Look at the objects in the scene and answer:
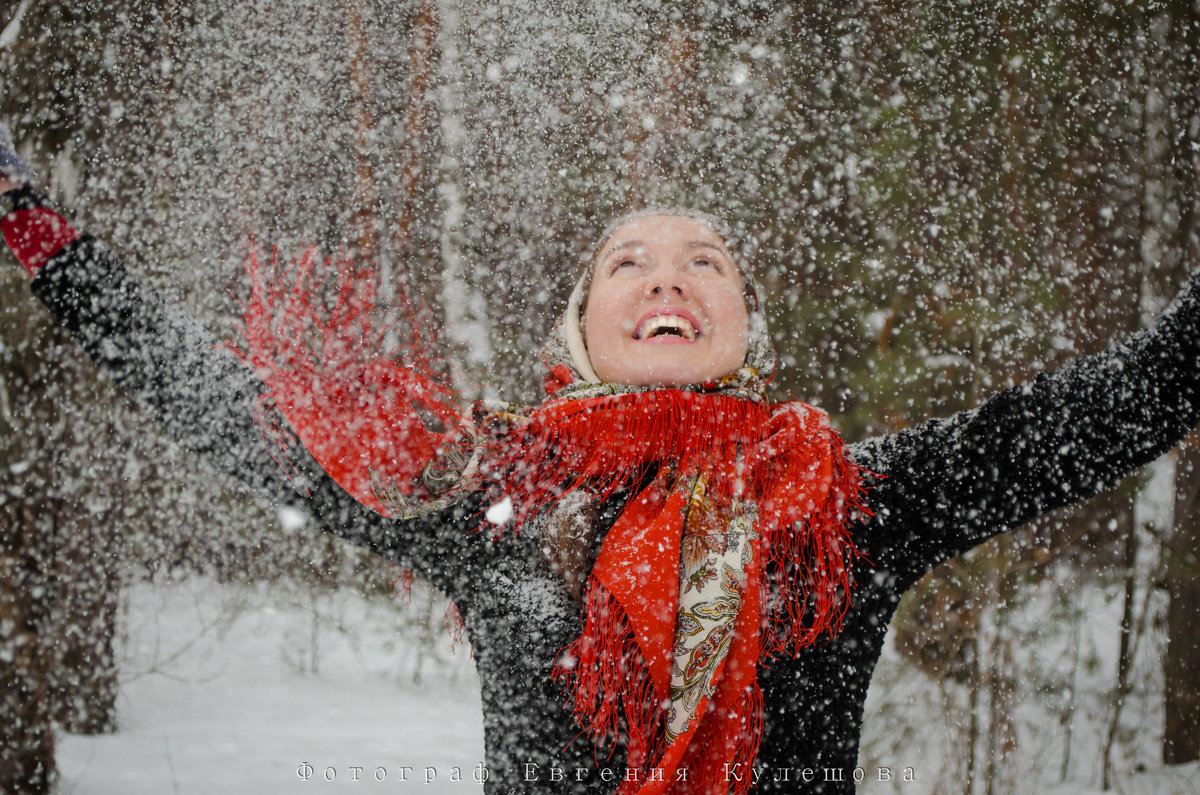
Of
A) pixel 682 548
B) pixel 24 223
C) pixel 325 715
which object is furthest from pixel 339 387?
pixel 325 715

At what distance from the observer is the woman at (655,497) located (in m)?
1.11

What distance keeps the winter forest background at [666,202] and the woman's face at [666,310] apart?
2008mm

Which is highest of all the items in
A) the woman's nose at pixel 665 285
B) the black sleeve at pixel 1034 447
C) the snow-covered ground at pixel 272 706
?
the woman's nose at pixel 665 285

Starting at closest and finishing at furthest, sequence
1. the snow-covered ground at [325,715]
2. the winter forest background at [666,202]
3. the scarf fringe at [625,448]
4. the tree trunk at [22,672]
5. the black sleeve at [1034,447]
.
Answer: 1. the black sleeve at [1034,447]
2. the scarf fringe at [625,448]
3. the tree trunk at [22,672]
4. the winter forest background at [666,202]
5. the snow-covered ground at [325,715]

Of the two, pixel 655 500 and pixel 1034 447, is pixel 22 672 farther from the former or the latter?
pixel 1034 447

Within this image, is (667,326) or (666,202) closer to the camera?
(667,326)

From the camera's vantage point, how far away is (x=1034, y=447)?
3.62ft

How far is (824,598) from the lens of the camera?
117 centimetres

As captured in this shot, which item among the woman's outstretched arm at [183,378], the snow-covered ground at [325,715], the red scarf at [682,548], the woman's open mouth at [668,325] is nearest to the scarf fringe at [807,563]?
the red scarf at [682,548]

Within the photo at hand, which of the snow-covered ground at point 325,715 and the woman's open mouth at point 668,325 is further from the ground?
the woman's open mouth at point 668,325

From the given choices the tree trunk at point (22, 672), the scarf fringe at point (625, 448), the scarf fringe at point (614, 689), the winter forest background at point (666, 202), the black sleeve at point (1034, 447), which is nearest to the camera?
the black sleeve at point (1034, 447)

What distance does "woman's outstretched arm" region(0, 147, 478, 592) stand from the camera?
1.11m

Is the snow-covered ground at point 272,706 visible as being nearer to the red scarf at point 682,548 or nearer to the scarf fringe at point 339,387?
the scarf fringe at point 339,387

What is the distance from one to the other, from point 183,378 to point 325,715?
3.38m
